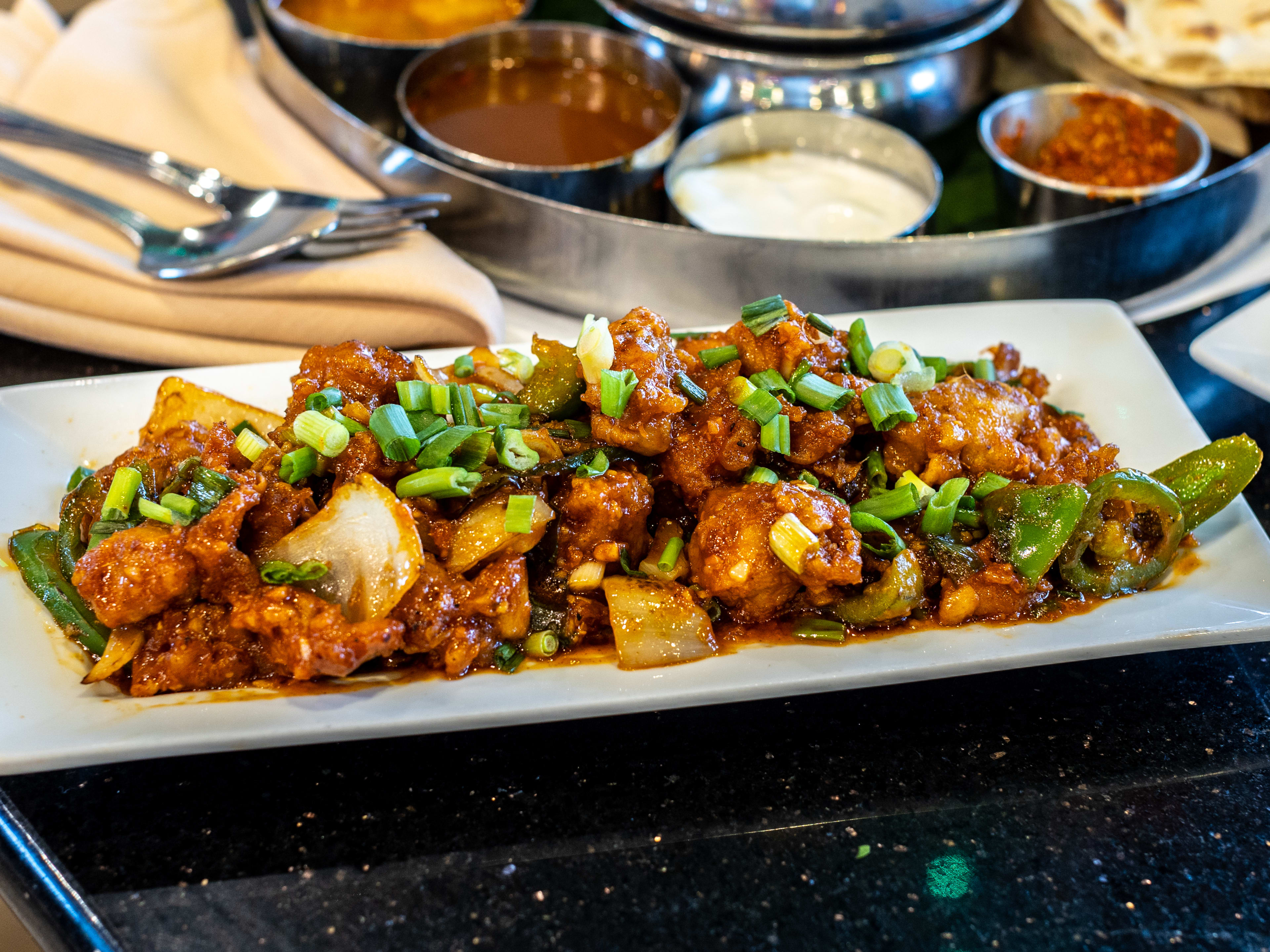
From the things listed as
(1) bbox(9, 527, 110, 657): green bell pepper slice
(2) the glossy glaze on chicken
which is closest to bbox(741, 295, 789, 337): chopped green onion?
(2) the glossy glaze on chicken

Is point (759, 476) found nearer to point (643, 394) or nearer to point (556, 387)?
point (643, 394)

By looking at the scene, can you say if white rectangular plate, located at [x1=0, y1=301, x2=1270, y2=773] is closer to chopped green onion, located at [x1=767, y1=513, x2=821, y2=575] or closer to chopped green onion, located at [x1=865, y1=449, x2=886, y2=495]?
chopped green onion, located at [x1=767, y1=513, x2=821, y2=575]

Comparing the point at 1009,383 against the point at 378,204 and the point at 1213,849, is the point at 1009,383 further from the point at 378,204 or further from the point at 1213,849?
the point at 378,204

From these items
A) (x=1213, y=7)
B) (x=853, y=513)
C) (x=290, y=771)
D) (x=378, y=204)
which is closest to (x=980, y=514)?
(x=853, y=513)

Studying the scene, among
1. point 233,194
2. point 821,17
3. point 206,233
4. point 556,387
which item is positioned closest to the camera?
point 556,387

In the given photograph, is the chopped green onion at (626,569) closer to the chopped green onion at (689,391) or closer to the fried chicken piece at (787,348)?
the chopped green onion at (689,391)

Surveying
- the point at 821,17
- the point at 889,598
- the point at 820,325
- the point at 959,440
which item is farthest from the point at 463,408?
the point at 821,17
